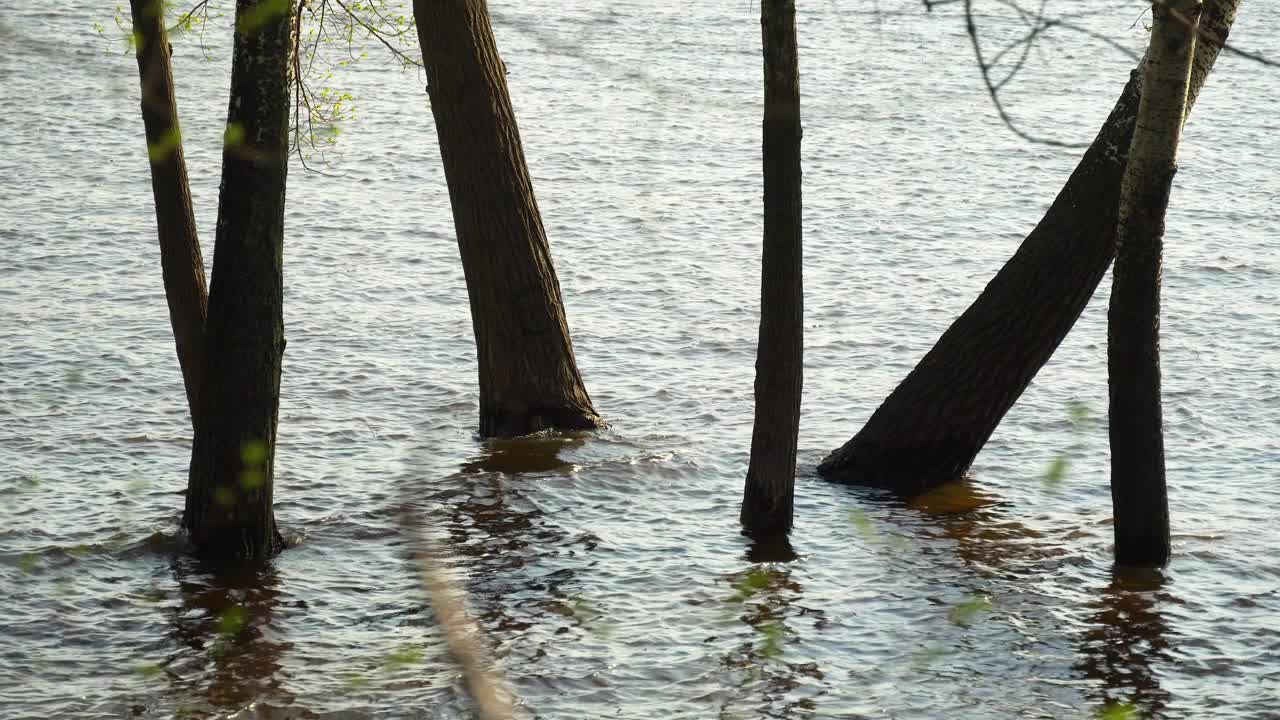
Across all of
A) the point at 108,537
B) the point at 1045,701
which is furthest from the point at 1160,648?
the point at 108,537

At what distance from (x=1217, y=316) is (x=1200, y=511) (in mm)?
5847

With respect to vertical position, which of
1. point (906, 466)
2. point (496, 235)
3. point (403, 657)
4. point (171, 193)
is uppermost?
point (171, 193)

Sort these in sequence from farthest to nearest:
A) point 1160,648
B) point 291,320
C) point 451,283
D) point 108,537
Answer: point 451,283, point 291,320, point 108,537, point 1160,648

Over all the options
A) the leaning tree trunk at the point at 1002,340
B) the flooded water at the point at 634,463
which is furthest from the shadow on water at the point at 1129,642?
the leaning tree trunk at the point at 1002,340

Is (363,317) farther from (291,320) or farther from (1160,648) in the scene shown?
(1160,648)

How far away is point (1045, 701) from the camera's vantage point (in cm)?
799

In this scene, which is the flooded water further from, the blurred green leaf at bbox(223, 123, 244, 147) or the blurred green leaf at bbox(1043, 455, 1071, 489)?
the blurred green leaf at bbox(223, 123, 244, 147)

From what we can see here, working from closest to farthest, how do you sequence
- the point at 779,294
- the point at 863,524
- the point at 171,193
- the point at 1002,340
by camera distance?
the point at 779,294
the point at 171,193
the point at 863,524
the point at 1002,340

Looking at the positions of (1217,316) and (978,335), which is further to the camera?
(1217,316)

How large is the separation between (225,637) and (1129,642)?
506 cm

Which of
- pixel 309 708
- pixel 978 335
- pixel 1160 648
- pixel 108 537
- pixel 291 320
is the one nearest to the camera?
pixel 309 708

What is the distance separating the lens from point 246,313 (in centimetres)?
874

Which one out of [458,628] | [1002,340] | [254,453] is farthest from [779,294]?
[254,453]

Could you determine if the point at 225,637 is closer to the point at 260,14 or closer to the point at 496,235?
the point at 260,14
